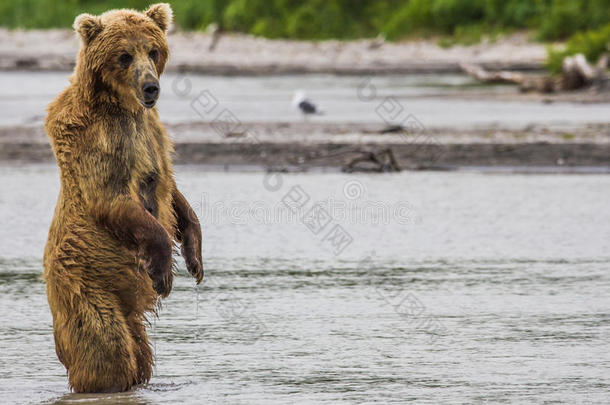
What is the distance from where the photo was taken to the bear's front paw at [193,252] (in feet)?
19.7

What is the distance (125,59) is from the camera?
548cm

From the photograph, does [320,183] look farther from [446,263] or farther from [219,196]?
[446,263]

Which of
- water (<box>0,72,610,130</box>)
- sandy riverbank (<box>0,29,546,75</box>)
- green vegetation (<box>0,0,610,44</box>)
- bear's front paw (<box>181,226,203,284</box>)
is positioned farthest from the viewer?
green vegetation (<box>0,0,610,44</box>)

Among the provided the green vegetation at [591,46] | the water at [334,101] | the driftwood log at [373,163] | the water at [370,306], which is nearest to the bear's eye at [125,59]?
the water at [370,306]

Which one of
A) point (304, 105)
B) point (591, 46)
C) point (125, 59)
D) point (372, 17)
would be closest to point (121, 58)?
point (125, 59)

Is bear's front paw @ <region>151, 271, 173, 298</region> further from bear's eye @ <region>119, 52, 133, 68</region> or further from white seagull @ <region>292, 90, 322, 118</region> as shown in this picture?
white seagull @ <region>292, 90, 322, 118</region>

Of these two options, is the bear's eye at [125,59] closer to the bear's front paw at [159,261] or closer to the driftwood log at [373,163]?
the bear's front paw at [159,261]

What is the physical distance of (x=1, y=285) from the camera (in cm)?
863

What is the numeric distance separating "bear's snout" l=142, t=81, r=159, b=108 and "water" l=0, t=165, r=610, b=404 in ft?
4.23

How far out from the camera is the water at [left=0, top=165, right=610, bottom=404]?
20.0 feet

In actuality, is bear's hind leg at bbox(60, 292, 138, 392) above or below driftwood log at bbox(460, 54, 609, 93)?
above

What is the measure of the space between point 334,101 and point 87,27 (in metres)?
23.3

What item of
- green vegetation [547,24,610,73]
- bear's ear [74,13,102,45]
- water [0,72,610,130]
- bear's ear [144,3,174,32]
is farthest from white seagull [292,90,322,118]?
bear's ear [74,13,102,45]

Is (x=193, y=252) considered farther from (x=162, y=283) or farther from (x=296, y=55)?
(x=296, y=55)
